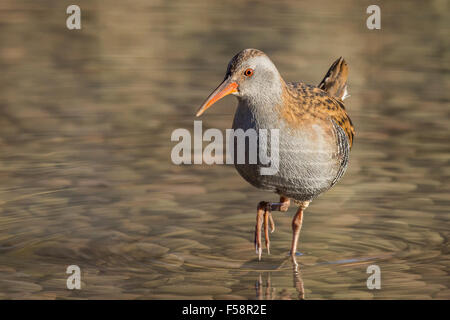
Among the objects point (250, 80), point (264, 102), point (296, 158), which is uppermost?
point (250, 80)

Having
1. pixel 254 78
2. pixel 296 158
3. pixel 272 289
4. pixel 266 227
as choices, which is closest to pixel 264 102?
pixel 254 78

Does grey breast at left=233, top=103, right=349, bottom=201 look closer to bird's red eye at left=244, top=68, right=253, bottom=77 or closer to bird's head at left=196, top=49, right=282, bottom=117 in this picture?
bird's head at left=196, top=49, right=282, bottom=117

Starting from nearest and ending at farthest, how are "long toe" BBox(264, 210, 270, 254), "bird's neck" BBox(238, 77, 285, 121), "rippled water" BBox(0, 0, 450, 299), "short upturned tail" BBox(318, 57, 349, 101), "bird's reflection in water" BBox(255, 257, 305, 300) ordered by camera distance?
1. "bird's reflection in water" BBox(255, 257, 305, 300)
2. "bird's neck" BBox(238, 77, 285, 121)
3. "rippled water" BBox(0, 0, 450, 299)
4. "long toe" BBox(264, 210, 270, 254)
5. "short upturned tail" BBox(318, 57, 349, 101)

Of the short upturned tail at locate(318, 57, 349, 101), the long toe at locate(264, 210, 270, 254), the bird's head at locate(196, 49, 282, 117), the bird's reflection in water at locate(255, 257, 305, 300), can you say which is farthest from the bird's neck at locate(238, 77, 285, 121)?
the short upturned tail at locate(318, 57, 349, 101)

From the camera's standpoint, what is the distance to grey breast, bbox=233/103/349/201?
6.82 m

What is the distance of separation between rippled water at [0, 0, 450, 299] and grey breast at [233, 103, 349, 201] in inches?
26.6

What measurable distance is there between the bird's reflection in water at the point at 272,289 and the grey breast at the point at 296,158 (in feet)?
2.26

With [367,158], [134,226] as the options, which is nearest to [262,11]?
[367,158]

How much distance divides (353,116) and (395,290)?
5187 mm

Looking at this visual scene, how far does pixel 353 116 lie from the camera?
11734mm

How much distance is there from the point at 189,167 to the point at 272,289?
11.0 ft

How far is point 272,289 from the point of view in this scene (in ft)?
22.5

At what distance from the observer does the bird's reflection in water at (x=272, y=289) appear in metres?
6.69

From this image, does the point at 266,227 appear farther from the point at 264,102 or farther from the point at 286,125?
the point at 264,102
